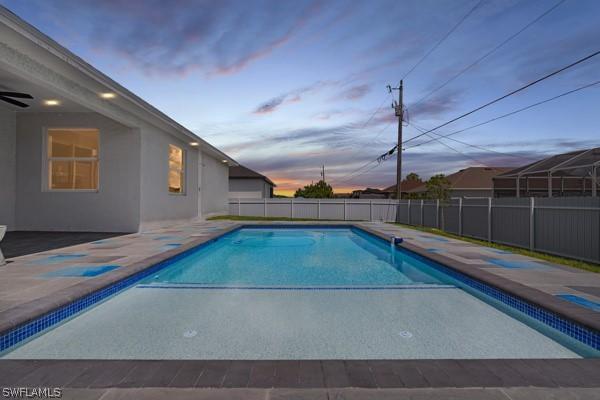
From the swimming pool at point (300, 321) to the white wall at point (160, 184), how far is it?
188 inches

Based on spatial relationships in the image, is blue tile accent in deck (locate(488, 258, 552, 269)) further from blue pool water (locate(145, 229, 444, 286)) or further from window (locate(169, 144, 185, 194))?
window (locate(169, 144, 185, 194))

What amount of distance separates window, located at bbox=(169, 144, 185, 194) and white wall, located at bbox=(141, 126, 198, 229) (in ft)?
0.59

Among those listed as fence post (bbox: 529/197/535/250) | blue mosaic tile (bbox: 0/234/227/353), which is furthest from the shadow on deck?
fence post (bbox: 529/197/535/250)

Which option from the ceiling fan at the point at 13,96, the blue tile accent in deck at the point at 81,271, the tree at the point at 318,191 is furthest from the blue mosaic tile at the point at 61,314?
the tree at the point at 318,191

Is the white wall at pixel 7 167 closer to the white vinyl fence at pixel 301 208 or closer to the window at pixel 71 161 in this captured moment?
the window at pixel 71 161

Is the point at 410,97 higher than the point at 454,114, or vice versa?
the point at 410,97

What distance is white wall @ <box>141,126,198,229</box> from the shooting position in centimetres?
1014

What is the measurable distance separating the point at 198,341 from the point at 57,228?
9006 millimetres

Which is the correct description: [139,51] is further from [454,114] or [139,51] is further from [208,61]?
[454,114]

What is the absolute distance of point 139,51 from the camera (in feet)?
35.8

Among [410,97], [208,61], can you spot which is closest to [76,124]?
[208,61]

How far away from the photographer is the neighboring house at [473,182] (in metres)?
28.3

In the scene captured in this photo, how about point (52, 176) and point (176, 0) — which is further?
point (52, 176)

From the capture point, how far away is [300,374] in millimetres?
2143
